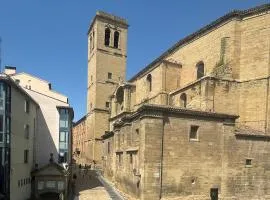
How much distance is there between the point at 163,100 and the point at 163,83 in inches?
66.8

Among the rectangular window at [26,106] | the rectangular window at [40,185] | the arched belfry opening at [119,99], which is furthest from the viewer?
the arched belfry opening at [119,99]

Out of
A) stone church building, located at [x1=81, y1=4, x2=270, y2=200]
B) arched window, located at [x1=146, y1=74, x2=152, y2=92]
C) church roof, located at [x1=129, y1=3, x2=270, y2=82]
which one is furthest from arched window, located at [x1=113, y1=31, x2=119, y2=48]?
stone church building, located at [x1=81, y1=4, x2=270, y2=200]

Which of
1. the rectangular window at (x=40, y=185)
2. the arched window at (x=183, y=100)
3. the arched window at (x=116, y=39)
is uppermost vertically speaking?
the arched window at (x=116, y=39)

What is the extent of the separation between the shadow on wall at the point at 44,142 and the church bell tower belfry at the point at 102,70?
20.3 meters

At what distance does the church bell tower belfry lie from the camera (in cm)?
4641

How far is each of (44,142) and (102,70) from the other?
24.2 metres

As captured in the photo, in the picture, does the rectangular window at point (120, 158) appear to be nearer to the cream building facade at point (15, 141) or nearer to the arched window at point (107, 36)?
the cream building facade at point (15, 141)

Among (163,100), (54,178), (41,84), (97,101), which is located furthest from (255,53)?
(97,101)

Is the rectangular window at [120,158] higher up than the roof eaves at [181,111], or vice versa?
the roof eaves at [181,111]

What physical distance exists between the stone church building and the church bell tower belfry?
13610 millimetres

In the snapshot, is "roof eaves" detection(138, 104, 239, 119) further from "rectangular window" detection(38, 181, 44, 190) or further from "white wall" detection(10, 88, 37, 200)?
"rectangular window" detection(38, 181, 44, 190)

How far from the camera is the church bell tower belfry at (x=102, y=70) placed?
4641cm

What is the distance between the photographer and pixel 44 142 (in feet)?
81.4

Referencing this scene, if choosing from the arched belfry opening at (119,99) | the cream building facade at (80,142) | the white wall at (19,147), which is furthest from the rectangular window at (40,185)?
the cream building facade at (80,142)
